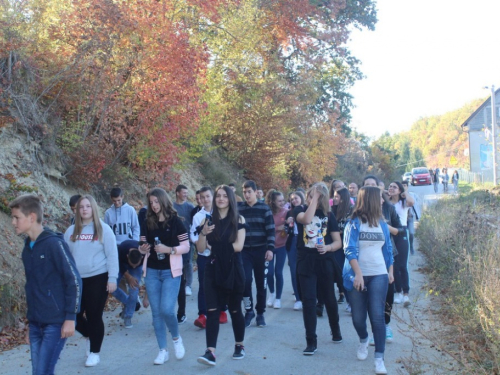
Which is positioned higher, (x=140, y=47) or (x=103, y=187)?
(x=140, y=47)

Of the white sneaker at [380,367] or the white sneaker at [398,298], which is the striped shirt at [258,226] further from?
the white sneaker at [398,298]

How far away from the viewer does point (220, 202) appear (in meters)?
6.44

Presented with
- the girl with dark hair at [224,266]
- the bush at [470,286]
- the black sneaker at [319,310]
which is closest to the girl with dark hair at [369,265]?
the bush at [470,286]

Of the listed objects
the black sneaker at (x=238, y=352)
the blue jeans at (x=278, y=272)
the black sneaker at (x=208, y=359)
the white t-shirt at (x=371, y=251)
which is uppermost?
the white t-shirt at (x=371, y=251)

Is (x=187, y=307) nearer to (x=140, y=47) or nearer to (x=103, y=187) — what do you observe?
(x=103, y=187)

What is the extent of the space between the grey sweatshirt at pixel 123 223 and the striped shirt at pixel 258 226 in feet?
5.48

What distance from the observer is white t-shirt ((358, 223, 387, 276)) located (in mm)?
6133

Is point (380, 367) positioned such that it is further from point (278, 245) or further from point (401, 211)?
point (401, 211)

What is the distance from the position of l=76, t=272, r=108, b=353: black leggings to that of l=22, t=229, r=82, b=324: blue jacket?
1.56 m

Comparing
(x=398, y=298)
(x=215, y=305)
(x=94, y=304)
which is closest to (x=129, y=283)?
(x=94, y=304)

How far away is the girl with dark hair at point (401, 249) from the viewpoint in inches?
367

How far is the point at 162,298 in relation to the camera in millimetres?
6434

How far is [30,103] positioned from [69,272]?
8.05 metres

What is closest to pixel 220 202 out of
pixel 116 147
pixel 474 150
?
pixel 116 147
